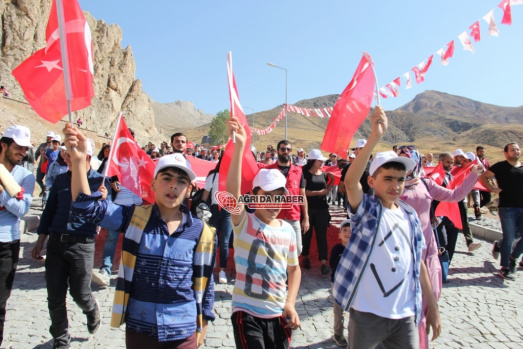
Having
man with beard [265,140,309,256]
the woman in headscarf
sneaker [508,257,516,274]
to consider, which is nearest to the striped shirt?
the woman in headscarf

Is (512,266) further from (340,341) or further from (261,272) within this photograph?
(261,272)

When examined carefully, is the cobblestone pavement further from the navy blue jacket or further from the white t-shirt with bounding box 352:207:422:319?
the white t-shirt with bounding box 352:207:422:319

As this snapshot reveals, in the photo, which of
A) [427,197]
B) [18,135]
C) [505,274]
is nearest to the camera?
[18,135]

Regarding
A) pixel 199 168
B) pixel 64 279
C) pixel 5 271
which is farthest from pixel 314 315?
pixel 199 168

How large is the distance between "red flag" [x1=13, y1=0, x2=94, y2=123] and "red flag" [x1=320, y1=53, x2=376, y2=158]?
2211mm

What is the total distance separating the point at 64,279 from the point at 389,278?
297 cm

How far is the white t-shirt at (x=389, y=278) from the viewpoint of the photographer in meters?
2.33

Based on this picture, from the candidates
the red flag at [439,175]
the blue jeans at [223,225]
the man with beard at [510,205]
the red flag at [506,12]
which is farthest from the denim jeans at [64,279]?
the red flag at [506,12]

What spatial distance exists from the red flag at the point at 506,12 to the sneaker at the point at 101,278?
807 centimetres

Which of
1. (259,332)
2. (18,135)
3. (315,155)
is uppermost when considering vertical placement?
(315,155)

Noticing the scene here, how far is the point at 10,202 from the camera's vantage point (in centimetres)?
304

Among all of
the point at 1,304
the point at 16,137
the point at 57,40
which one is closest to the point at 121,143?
the point at 16,137

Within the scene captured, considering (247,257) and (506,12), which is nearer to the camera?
(247,257)

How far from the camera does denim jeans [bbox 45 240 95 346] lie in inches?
129
